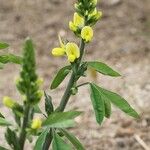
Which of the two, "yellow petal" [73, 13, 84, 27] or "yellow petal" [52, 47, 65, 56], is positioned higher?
"yellow petal" [73, 13, 84, 27]

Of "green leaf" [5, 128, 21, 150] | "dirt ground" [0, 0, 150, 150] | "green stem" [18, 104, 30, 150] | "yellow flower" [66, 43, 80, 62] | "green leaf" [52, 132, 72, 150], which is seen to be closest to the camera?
"green stem" [18, 104, 30, 150]

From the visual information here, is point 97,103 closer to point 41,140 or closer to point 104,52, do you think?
point 41,140

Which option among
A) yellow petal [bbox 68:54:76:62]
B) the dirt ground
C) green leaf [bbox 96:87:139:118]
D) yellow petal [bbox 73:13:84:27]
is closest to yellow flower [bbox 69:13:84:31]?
yellow petal [bbox 73:13:84:27]

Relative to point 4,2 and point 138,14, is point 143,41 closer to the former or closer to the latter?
point 138,14

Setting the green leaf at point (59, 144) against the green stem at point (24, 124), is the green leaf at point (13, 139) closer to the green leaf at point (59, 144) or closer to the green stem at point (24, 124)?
the green stem at point (24, 124)

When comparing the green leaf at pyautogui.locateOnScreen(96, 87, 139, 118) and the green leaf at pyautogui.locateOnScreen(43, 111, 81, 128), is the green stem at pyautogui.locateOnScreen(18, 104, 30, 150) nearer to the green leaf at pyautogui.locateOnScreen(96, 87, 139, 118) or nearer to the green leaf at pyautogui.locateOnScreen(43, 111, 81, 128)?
the green leaf at pyautogui.locateOnScreen(43, 111, 81, 128)

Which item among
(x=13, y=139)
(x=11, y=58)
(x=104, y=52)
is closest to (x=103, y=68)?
(x=11, y=58)

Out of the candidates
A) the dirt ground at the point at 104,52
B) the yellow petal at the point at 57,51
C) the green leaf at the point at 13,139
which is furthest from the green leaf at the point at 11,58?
the dirt ground at the point at 104,52
